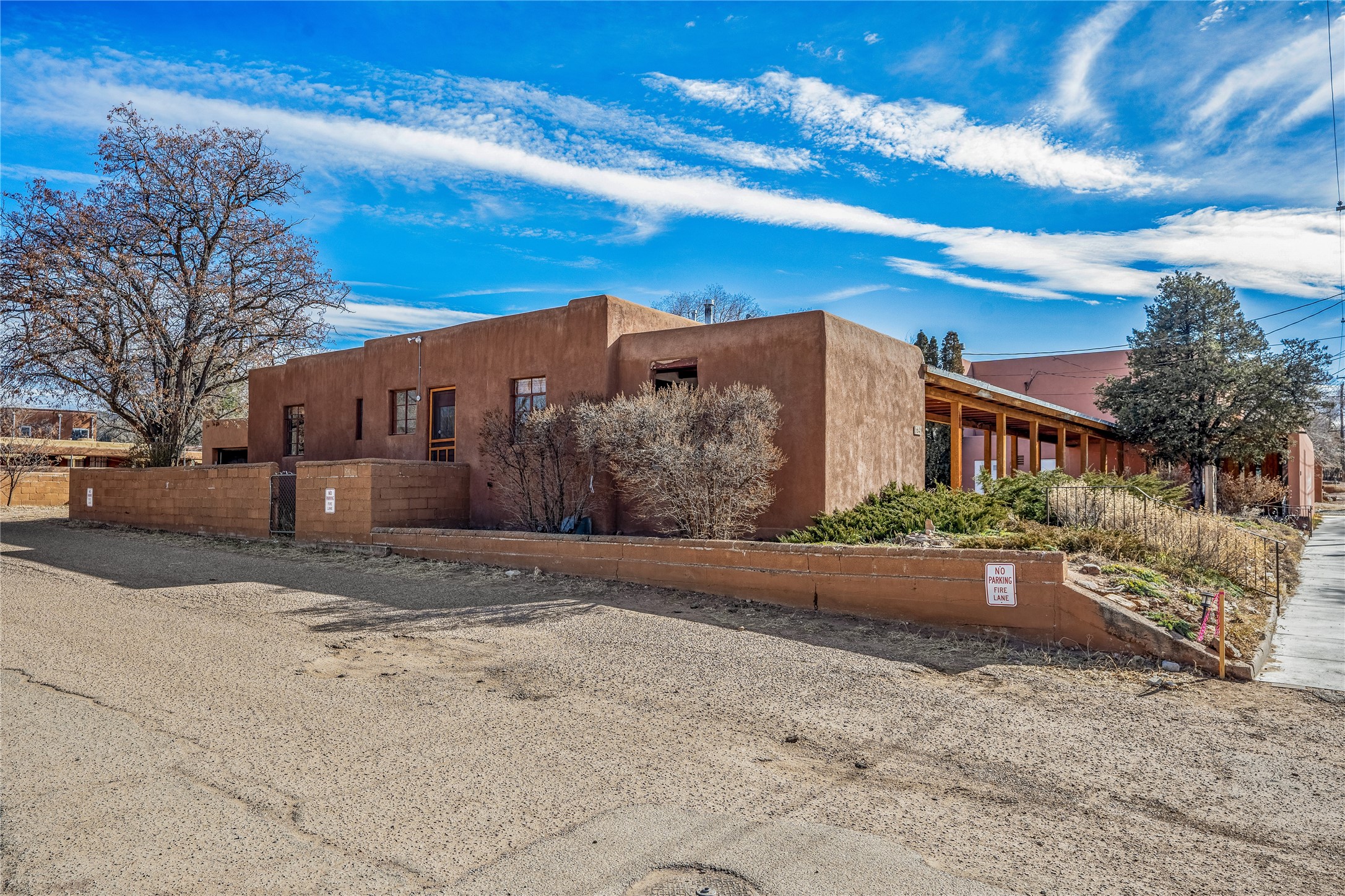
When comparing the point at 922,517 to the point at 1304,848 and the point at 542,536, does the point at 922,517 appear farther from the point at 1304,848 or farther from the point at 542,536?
the point at 1304,848

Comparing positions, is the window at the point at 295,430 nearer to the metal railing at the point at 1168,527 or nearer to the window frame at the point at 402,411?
the window frame at the point at 402,411

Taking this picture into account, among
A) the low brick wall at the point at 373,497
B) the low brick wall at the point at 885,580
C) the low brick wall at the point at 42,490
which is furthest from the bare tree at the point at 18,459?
the low brick wall at the point at 885,580

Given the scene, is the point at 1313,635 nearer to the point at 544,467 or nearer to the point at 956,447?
the point at 956,447

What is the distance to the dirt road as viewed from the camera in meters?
3.70

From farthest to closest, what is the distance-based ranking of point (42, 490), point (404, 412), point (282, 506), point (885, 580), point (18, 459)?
point (18, 459), point (42, 490), point (404, 412), point (282, 506), point (885, 580)

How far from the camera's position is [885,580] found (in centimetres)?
930

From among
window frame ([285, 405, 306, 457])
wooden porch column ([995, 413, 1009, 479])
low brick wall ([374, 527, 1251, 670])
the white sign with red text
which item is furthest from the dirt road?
window frame ([285, 405, 306, 457])

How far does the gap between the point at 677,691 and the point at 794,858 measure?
2.91m

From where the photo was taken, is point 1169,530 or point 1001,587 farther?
point 1169,530

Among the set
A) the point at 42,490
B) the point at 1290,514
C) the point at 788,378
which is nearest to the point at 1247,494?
the point at 1290,514

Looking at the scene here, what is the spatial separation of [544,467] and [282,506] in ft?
23.4

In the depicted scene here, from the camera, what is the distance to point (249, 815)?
4.17 m

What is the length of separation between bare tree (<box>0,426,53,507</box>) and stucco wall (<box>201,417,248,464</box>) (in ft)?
28.1

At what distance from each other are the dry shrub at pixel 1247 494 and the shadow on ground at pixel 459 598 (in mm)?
20489
